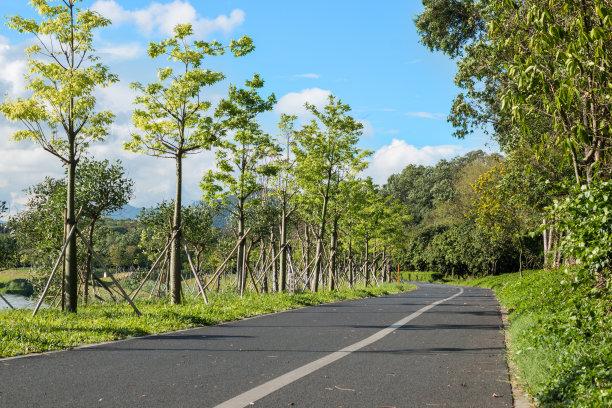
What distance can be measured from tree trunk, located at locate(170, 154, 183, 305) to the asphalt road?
5690mm

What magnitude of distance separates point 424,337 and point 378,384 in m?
4.37

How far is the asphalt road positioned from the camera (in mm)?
4898

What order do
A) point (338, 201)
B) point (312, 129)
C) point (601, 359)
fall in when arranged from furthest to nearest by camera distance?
point (338, 201) → point (312, 129) → point (601, 359)

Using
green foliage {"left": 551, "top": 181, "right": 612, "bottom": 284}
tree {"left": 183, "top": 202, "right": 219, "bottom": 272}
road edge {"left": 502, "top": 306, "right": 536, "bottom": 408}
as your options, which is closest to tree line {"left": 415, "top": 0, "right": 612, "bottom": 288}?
green foliage {"left": 551, "top": 181, "right": 612, "bottom": 284}

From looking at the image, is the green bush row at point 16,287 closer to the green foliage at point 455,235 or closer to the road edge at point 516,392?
the green foliage at point 455,235

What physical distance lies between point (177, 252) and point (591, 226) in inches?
478

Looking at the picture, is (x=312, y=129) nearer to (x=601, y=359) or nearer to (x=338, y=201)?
(x=338, y=201)

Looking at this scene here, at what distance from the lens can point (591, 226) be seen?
20.4 ft

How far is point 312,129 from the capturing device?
26.1 meters

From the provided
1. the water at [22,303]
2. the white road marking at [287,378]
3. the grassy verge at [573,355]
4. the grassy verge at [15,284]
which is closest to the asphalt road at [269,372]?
the white road marking at [287,378]

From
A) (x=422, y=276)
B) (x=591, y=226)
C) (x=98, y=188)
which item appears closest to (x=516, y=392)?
(x=591, y=226)

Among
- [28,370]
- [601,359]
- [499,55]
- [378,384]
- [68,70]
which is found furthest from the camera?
[499,55]

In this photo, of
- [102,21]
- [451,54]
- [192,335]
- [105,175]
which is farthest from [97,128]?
[451,54]

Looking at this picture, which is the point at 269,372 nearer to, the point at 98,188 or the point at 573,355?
the point at 573,355
